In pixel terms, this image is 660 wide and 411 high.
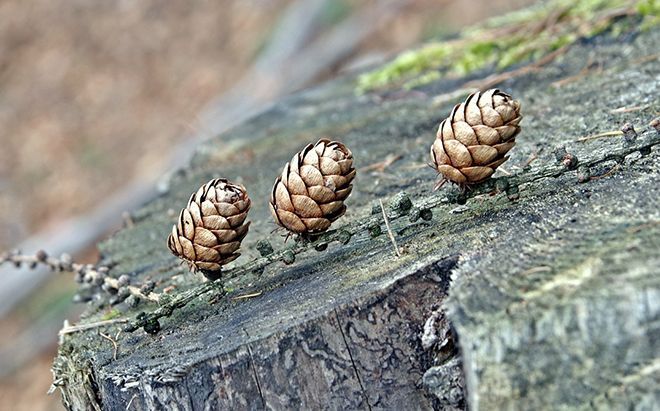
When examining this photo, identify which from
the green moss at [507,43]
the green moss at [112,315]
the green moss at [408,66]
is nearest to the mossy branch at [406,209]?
the green moss at [112,315]

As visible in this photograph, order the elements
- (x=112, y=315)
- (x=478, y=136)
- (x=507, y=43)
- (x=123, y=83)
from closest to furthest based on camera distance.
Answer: (x=478, y=136), (x=112, y=315), (x=507, y=43), (x=123, y=83)

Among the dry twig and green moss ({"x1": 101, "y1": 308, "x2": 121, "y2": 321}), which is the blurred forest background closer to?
green moss ({"x1": 101, "y1": 308, "x2": 121, "y2": 321})

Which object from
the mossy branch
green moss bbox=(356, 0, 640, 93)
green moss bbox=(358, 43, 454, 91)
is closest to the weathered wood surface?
the mossy branch

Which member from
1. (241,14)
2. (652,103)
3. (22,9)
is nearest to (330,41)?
(241,14)

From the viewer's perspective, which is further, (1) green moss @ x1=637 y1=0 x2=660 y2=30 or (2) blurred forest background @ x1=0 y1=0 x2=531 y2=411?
(2) blurred forest background @ x1=0 y1=0 x2=531 y2=411

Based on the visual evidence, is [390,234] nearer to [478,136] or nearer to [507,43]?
[478,136]

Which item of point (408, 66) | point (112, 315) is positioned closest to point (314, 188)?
point (112, 315)

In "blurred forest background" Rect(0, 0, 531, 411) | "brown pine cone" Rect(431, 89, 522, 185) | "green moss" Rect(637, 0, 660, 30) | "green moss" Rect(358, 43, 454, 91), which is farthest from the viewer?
"blurred forest background" Rect(0, 0, 531, 411)
